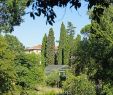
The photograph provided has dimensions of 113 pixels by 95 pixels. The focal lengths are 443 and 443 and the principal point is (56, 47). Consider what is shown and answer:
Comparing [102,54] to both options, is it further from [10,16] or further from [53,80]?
[53,80]

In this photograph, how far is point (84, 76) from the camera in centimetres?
3947

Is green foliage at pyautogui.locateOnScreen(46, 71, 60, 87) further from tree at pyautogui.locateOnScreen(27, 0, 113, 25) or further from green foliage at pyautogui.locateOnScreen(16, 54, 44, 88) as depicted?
tree at pyautogui.locateOnScreen(27, 0, 113, 25)

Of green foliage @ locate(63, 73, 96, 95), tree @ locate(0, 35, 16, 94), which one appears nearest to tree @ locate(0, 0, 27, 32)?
tree @ locate(0, 35, 16, 94)

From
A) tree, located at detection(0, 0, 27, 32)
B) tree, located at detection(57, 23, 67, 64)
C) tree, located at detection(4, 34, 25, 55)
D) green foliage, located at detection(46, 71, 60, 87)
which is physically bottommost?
green foliage, located at detection(46, 71, 60, 87)

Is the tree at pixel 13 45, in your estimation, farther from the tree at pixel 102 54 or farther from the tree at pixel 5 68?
the tree at pixel 102 54

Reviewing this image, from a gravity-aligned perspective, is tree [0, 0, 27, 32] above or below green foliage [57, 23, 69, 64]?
above

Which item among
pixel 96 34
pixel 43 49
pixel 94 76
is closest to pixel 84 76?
pixel 94 76

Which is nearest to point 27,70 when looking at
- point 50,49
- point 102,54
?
point 102,54

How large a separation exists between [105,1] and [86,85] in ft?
106

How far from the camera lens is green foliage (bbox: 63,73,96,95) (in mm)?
37812

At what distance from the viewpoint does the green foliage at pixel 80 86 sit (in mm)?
37812

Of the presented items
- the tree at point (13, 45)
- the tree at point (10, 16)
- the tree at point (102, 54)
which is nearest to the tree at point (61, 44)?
the tree at point (13, 45)

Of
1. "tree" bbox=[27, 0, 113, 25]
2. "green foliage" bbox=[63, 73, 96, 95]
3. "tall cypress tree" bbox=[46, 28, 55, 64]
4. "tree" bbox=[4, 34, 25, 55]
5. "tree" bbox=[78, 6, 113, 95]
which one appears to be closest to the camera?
"tree" bbox=[27, 0, 113, 25]

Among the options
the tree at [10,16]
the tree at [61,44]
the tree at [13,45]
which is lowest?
the tree at [61,44]
